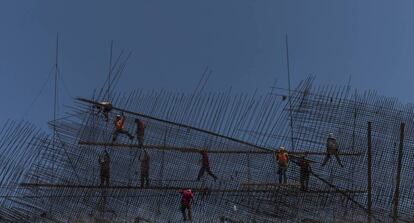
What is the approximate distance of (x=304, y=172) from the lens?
60.5ft

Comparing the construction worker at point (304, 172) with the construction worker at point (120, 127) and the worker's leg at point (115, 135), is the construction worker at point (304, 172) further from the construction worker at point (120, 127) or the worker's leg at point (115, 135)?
the worker's leg at point (115, 135)

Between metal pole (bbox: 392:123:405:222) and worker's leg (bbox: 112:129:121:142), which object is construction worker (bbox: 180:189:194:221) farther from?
metal pole (bbox: 392:123:405:222)

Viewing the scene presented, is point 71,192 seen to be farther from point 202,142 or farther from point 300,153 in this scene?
point 300,153

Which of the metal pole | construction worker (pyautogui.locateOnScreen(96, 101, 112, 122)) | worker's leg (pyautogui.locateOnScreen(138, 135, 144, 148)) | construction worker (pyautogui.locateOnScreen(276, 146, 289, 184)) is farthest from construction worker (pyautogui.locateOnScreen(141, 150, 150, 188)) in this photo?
the metal pole

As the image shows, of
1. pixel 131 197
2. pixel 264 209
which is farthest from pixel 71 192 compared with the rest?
pixel 264 209

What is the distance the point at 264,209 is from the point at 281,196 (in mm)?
490

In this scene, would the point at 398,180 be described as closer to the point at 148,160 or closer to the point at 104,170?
the point at 148,160

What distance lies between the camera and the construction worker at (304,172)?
60.3 ft

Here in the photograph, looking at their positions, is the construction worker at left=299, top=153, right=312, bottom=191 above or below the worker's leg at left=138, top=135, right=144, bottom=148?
above

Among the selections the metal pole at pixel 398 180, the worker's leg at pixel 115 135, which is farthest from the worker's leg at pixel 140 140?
the metal pole at pixel 398 180

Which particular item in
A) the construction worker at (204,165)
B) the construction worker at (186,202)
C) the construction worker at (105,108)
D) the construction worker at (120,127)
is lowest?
the construction worker at (186,202)

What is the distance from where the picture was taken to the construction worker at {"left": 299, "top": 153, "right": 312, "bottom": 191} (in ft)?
60.3

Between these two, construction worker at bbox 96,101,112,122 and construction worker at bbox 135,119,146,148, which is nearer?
construction worker at bbox 96,101,112,122

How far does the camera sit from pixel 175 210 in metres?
18.4
